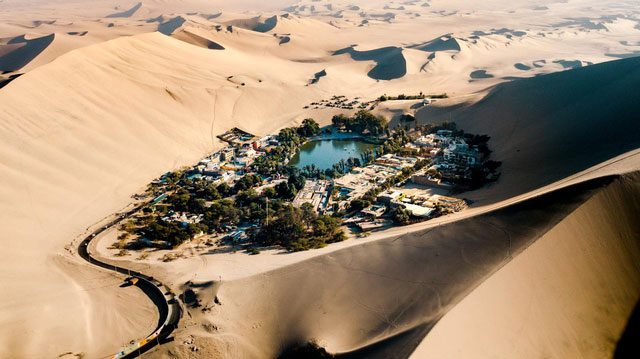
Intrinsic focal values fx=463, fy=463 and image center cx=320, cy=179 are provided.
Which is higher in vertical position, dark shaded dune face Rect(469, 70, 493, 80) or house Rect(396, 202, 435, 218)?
house Rect(396, 202, 435, 218)

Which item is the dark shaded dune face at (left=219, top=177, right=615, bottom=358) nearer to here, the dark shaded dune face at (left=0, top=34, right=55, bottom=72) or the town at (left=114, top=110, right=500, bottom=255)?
the town at (left=114, top=110, right=500, bottom=255)

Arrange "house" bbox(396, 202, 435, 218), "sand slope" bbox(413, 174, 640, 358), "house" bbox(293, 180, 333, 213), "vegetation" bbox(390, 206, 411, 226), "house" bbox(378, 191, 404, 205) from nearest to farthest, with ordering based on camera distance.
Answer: "sand slope" bbox(413, 174, 640, 358), "vegetation" bbox(390, 206, 411, 226), "house" bbox(396, 202, 435, 218), "house" bbox(378, 191, 404, 205), "house" bbox(293, 180, 333, 213)

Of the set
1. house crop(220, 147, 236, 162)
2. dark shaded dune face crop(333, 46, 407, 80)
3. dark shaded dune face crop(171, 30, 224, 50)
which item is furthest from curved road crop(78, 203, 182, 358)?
dark shaded dune face crop(171, 30, 224, 50)

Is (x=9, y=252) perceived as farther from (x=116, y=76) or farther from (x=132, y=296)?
(x=116, y=76)

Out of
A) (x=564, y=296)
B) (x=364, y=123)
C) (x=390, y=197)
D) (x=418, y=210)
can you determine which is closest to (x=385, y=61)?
(x=364, y=123)

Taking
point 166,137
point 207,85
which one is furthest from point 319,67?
point 166,137

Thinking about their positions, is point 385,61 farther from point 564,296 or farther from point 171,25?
point 171,25
